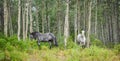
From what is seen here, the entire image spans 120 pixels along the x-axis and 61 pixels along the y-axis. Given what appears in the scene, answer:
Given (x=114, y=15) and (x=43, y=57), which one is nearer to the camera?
(x=43, y=57)

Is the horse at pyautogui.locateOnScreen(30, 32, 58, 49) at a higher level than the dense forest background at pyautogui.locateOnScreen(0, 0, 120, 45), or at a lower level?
lower

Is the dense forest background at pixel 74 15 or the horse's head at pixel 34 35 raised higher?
the dense forest background at pixel 74 15

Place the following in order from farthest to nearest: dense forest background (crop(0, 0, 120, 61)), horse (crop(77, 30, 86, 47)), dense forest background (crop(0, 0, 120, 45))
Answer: dense forest background (crop(0, 0, 120, 45)) → dense forest background (crop(0, 0, 120, 61)) → horse (crop(77, 30, 86, 47))

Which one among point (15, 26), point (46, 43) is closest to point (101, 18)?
point (15, 26)

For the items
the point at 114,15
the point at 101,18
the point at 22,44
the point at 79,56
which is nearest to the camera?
the point at 79,56

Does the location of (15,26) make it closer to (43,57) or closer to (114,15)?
(114,15)

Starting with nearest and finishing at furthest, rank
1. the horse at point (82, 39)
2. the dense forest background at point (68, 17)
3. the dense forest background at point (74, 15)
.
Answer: the horse at point (82, 39) → the dense forest background at point (68, 17) → the dense forest background at point (74, 15)

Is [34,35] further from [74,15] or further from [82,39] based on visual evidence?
[74,15]

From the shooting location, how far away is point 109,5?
1491 inches

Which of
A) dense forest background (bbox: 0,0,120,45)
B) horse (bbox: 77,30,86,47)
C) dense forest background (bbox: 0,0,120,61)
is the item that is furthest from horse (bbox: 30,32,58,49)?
dense forest background (bbox: 0,0,120,45)

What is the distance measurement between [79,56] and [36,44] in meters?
5.34

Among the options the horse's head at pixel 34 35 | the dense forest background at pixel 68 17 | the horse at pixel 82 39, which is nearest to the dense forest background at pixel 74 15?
the dense forest background at pixel 68 17

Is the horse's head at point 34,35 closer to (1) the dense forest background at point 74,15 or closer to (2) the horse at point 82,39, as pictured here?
(2) the horse at point 82,39

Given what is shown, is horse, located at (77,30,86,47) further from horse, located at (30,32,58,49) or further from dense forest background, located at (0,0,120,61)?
horse, located at (30,32,58,49)
